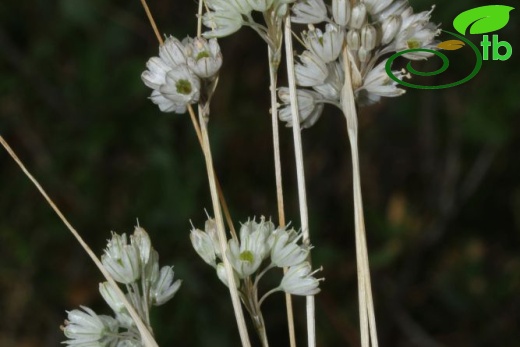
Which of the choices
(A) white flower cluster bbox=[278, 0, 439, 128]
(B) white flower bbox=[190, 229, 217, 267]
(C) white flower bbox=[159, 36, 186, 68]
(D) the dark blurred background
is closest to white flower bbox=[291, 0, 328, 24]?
(A) white flower cluster bbox=[278, 0, 439, 128]

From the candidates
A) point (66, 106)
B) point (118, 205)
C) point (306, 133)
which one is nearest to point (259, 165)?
point (306, 133)

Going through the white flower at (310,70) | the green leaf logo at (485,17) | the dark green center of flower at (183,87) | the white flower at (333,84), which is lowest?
the white flower at (333,84)

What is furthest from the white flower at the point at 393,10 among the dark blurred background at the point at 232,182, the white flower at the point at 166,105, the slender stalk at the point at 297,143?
the dark blurred background at the point at 232,182

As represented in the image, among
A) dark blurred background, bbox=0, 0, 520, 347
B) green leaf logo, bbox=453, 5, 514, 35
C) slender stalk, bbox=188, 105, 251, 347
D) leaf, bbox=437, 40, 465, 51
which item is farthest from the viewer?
dark blurred background, bbox=0, 0, 520, 347

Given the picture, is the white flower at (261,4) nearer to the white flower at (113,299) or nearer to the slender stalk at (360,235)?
the slender stalk at (360,235)

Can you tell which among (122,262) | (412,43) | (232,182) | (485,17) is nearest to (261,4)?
(412,43)

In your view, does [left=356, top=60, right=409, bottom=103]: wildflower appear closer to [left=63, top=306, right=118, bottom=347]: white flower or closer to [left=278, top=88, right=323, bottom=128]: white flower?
[left=278, top=88, right=323, bottom=128]: white flower
